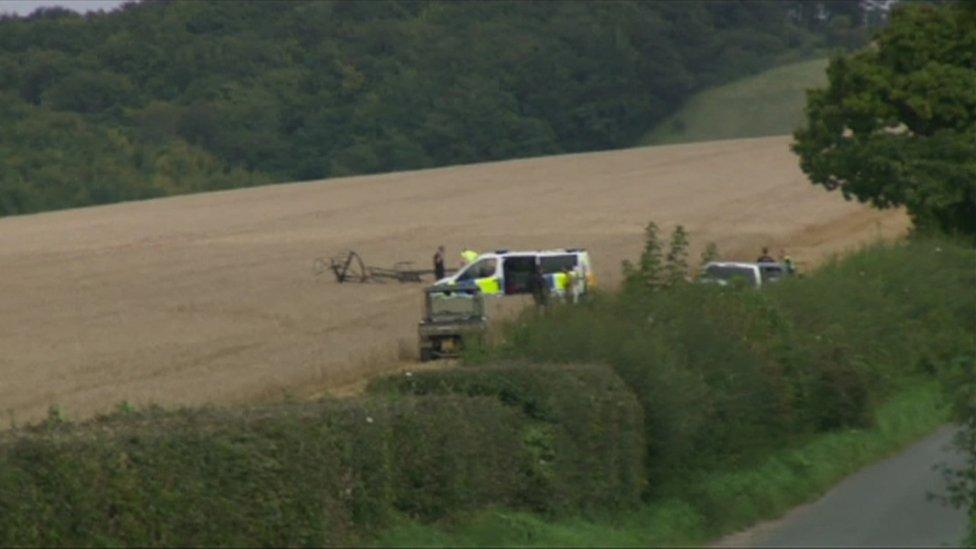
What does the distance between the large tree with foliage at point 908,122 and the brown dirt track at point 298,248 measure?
5887 millimetres

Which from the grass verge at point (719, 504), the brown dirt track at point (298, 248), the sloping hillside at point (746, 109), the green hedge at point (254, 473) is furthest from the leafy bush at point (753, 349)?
the sloping hillside at point (746, 109)

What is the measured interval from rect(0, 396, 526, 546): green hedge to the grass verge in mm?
262

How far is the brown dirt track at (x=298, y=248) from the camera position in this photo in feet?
119

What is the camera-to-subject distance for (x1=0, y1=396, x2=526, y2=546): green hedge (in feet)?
40.0

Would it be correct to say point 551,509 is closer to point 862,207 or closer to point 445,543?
point 445,543

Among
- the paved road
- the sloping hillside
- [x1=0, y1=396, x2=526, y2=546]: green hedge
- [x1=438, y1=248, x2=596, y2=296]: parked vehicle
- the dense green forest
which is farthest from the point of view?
the sloping hillside

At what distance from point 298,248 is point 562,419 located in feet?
150

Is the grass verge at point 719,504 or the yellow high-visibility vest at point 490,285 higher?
the yellow high-visibility vest at point 490,285

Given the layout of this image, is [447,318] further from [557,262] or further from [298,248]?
[298,248]

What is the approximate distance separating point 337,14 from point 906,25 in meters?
94.0

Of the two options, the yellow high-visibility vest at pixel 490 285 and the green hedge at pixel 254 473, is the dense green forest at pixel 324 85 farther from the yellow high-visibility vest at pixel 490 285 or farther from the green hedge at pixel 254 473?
the green hedge at pixel 254 473

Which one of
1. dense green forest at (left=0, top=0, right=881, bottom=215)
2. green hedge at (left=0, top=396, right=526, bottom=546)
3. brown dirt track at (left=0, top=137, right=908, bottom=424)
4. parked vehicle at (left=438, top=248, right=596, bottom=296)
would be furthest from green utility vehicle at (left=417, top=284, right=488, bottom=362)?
dense green forest at (left=0, top=0, right=881, bottom=215)

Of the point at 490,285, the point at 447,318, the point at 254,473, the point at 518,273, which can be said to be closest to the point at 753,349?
the point at 254,473

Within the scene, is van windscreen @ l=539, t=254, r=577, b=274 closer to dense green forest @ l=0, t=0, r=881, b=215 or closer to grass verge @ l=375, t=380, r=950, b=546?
grass verge @ l=375, t=380, r=950, b=546
